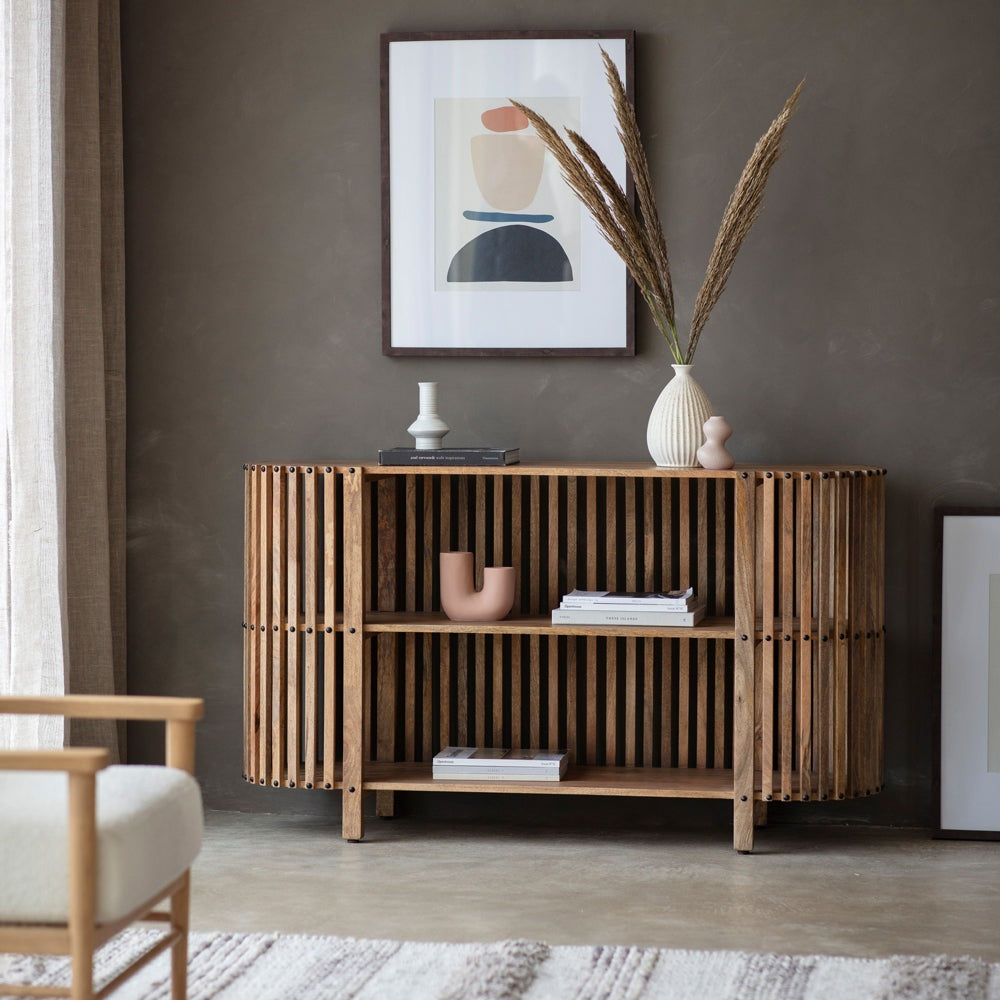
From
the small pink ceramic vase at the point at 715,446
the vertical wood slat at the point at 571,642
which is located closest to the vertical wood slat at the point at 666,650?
the vertical wood slat at the point at 571,642

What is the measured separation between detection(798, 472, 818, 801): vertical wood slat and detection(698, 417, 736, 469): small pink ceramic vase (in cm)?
18

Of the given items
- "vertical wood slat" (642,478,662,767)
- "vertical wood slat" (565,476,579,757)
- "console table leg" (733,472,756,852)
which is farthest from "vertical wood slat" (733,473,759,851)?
"vertical wood slat" (565,476,579,757)

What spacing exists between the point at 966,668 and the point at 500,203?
1663 millimetres

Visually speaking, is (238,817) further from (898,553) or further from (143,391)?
(898,553)

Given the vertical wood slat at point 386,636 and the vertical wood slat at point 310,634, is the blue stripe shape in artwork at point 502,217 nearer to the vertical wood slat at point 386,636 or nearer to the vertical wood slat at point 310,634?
the vertical wood slat at point 386,636

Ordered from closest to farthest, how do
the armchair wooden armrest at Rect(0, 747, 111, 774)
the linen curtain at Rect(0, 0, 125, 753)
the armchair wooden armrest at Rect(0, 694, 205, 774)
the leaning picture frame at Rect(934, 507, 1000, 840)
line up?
1. the armchair wooden armrest at Rect(0, 747, 111, 774)
2. the armchair wooden armrest at Rect(0, 694, 205, 774)
3. the linen curtain at Rect(0, 0, 125, 753)
4. the leaning picture frame at Rect(934, 507, 1000, 840)

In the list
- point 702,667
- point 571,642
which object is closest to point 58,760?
point 571,642

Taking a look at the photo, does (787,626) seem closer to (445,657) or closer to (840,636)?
(840,636)

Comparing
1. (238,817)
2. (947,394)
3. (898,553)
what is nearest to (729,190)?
(947,394)

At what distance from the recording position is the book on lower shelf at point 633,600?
3.12 m

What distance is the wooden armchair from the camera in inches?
68.5

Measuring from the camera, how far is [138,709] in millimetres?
2061

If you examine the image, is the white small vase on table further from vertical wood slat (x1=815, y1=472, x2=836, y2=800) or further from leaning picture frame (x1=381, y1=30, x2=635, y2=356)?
vertical wood slat (x1=815, y1=472, x2=836, y2=800)

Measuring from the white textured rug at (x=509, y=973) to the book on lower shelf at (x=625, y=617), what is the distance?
2.83 feet
